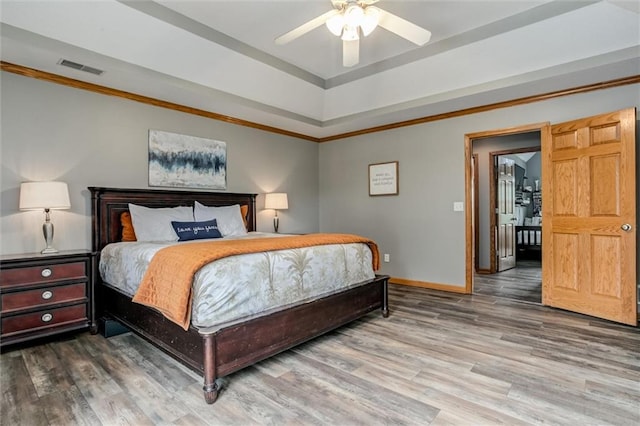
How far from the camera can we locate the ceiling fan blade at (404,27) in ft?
8.23

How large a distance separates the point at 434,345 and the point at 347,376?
89cm

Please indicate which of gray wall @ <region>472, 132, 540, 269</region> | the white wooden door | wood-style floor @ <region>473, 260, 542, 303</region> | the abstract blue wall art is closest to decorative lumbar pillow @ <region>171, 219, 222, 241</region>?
the abstract blue wall art

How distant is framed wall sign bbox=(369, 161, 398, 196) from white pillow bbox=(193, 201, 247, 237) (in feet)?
7.11

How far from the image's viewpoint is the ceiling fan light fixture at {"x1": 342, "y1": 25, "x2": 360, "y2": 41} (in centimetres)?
264

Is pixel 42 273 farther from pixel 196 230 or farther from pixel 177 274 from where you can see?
pixel 177 274

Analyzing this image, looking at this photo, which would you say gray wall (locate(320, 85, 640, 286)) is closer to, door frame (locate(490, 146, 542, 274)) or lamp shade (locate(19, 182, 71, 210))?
door frame (locate(490, 146, 542, 274))

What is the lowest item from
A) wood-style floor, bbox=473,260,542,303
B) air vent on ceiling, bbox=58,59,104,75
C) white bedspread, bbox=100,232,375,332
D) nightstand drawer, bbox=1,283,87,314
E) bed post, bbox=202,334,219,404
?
wood-style floor, bbox=473,260,542,303

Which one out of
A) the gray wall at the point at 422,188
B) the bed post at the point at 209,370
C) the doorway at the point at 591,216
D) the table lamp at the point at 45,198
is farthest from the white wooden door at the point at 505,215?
the table lamp at the point at 45,198

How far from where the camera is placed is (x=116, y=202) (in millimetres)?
3572

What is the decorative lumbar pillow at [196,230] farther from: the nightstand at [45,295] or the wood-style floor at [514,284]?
the wood-style floor at [514,284]

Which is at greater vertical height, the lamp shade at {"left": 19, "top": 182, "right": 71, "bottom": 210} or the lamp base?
the lamp shade at {"left": 19, "top": 182, "right": 71, "bottom": 210}

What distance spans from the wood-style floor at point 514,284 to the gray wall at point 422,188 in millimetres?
565

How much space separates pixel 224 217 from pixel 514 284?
421 cm

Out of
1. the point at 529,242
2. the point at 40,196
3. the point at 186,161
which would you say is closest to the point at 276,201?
the point at 186,161
